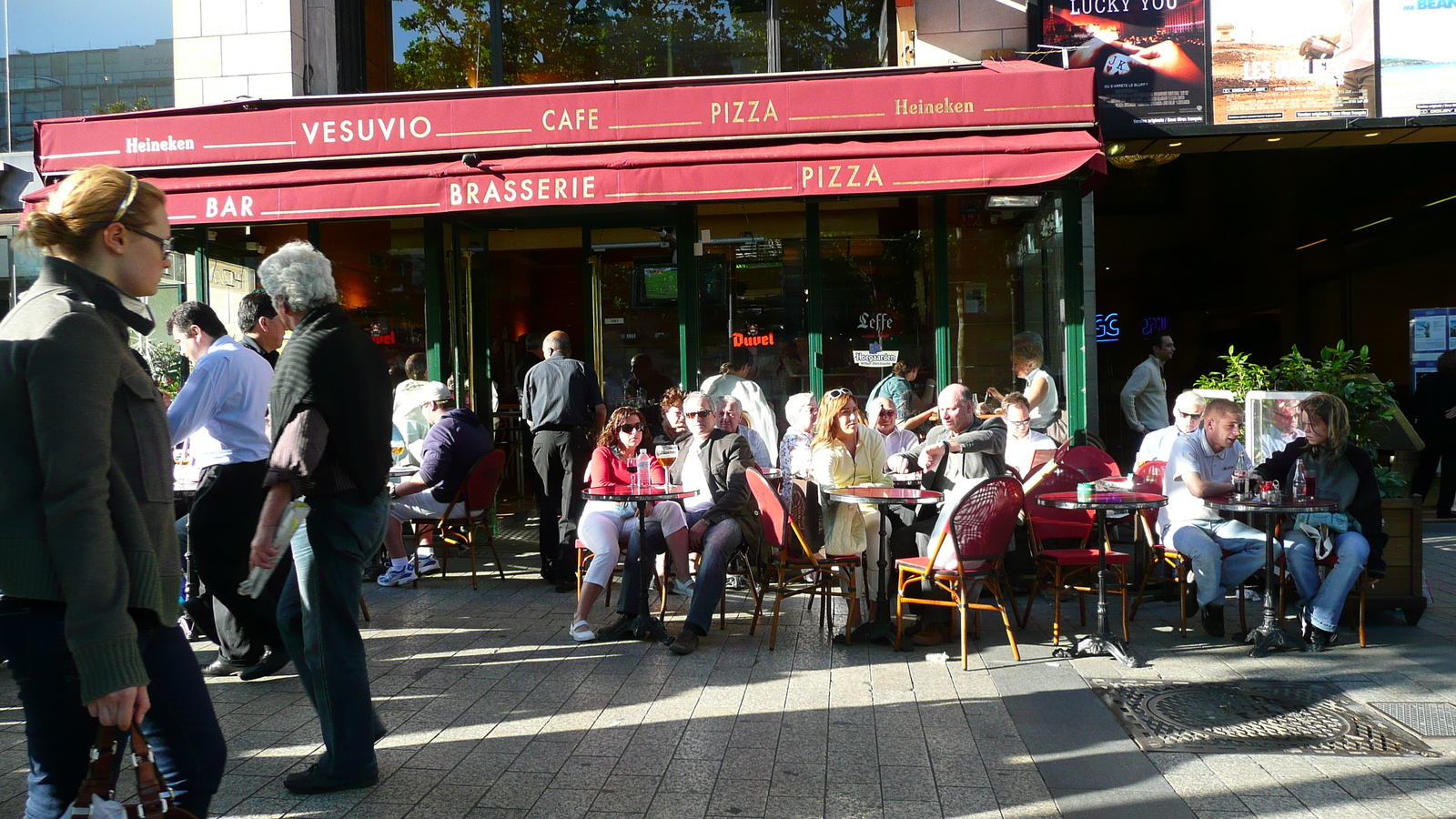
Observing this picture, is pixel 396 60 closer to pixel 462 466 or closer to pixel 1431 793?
pixel 462 466

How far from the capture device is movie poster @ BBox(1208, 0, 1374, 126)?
8711 mm

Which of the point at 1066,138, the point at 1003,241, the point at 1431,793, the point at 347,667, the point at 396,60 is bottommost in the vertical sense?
the point at 1431,793

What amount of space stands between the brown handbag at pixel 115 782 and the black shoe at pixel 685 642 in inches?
144

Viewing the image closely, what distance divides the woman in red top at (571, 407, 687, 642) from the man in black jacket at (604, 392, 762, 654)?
135 mm

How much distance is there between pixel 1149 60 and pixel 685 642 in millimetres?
6347

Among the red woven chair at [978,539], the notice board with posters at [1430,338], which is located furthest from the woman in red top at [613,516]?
the notice board with posters at [1430,338]

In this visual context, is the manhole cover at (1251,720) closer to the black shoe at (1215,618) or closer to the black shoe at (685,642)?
the black shoe at (1215,618)

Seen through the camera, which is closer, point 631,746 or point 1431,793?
point 1431,793

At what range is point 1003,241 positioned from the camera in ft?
28.4

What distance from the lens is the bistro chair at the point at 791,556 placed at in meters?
5.82

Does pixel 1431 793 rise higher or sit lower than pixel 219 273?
lower

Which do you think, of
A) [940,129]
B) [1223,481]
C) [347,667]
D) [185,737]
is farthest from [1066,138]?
[185,737]

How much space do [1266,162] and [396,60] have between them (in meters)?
9.12

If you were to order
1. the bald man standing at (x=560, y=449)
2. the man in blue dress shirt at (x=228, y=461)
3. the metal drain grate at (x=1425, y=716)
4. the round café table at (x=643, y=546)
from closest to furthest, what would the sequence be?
the metal drain grate at (x=1425, y=716)
the man in blue dress shirt at (x=228, y=461)
the round café table at (x=643, y=546)
the bald man standing at (x=560, y=449)
